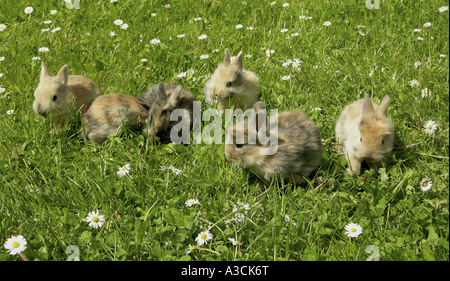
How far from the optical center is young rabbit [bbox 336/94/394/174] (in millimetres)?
4086

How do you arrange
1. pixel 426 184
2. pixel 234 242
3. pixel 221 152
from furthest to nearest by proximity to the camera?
pixel 221 152 → pixel 426 184 → pixel 234 242

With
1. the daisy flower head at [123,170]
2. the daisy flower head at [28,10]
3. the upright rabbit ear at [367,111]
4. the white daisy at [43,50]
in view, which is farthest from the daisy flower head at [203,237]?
the daisy flower head at [28,10]

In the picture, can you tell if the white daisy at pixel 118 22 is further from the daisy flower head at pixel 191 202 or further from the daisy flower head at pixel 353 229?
the daisy flower head at pixel 353 229

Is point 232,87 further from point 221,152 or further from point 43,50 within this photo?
point 43,50

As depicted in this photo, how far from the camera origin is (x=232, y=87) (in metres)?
5.27

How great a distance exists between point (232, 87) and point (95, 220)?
2.34 meters

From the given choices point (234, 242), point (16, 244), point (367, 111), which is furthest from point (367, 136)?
point (16, 244)

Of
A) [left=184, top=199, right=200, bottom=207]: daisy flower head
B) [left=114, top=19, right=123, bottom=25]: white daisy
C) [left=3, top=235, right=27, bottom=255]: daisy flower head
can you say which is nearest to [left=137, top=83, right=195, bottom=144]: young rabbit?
[left=184, top=199, right=200, bottom=207]: daisy flower head

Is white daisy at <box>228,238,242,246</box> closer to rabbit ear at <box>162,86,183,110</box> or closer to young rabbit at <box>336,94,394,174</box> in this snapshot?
young rabbit at <box>336,94,394,174</box>

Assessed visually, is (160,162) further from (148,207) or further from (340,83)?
(340,83)

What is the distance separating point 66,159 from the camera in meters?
4.52

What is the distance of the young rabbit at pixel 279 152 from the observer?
4020 millimetres
